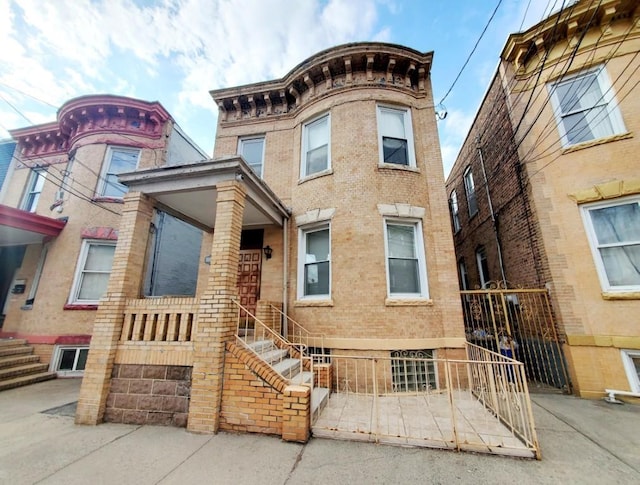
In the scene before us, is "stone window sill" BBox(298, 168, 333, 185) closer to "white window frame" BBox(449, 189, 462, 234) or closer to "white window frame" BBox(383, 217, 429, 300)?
"white window frame" BBox(383, 217, 429, 300)

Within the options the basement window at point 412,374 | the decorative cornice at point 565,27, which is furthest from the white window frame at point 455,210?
the basement window at point 412,374

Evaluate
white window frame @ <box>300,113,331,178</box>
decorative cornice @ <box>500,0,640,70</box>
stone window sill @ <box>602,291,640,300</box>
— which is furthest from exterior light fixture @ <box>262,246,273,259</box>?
decorative cornice @ <box>500,0,640,70</box>

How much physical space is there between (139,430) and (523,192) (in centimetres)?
945

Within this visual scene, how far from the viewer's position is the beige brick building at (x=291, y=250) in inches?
167

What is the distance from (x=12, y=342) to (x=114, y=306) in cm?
573

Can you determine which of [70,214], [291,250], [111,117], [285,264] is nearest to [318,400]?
[285,264]

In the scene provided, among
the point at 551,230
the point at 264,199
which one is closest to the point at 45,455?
the point at 264,199

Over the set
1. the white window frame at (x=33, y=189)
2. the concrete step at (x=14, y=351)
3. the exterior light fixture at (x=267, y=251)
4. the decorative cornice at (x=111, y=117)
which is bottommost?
the concrete step at (x=14, y=351)

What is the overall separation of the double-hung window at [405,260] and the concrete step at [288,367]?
8.34 feet

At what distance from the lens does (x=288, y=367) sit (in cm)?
483

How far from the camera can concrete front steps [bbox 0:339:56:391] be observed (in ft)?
21.1

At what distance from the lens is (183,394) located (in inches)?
167

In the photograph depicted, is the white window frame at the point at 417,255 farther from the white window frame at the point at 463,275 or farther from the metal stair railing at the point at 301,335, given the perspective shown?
the white window frame at the point at 463,275

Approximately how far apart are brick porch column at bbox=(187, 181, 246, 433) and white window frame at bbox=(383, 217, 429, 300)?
343 cm
